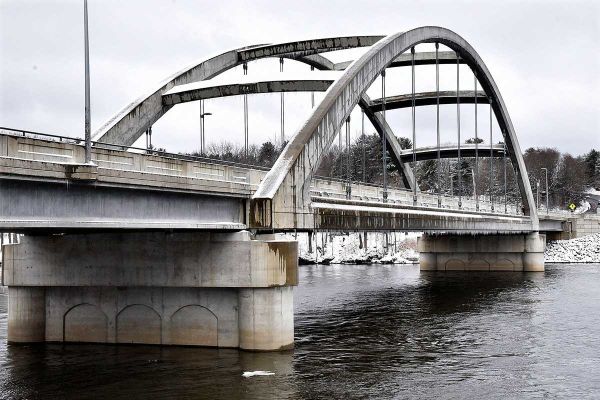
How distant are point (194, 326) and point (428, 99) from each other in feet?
142

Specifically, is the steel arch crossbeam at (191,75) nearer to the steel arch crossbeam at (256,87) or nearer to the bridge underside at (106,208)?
the steel arch crossbeam at (256,87)

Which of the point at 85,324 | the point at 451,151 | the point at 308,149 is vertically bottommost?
the point at 85,324

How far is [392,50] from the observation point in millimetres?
40031

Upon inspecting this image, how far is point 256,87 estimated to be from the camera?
119ft

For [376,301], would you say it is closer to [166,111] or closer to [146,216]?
[166,111]

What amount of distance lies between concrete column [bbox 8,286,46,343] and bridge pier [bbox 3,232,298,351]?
3 centimetres

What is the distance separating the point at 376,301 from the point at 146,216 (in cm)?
2661

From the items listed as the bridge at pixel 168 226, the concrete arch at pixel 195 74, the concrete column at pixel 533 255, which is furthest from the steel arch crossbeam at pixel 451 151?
the bridge at pixel 168 226

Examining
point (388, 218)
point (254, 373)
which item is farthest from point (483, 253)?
point (254, 373)

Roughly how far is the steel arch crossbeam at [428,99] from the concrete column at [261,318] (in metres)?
41.9

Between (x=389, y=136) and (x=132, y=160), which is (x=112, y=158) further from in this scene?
(x=389, y=136)

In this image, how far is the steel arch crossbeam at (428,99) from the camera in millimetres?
66188

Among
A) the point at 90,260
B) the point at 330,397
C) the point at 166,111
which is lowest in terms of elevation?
the point at 330,397

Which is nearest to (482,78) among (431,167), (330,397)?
(330,397)
